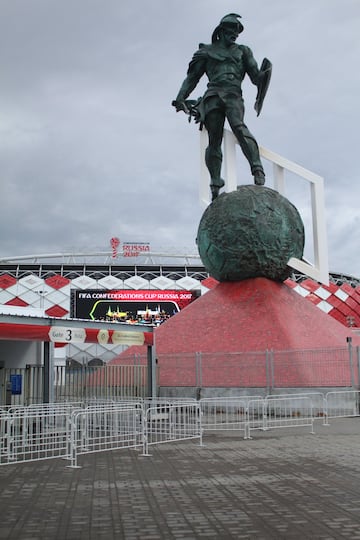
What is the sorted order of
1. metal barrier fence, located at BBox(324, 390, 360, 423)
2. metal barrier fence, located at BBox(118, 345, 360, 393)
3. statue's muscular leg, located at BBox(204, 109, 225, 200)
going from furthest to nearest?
statue's muscular leg, located at BBox(204, 109, 225, 200) → metal barrier fence, located at BBox(118, 345, 360, 393) → metal barrier fence, located at BBox(324, 390, 360, 423)

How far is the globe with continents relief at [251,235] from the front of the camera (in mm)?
18016

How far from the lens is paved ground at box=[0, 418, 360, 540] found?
4.83 m

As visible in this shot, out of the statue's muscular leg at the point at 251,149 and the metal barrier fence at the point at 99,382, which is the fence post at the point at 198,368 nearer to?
the metal barrier fence at the point at 99,382

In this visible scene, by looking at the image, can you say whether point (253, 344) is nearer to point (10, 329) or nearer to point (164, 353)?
point (164, 353)

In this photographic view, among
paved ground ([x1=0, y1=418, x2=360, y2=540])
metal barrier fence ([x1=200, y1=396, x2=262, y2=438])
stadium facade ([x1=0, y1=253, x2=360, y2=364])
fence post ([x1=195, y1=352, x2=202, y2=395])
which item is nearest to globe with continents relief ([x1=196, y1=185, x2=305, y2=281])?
fence post ([x1=195, y1=352, x2=202, y2=395])

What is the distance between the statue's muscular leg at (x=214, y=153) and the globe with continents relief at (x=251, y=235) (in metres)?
1.57

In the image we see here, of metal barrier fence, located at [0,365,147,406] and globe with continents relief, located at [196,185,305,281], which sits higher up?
globe with continents relief, located at [196,185,305,281]

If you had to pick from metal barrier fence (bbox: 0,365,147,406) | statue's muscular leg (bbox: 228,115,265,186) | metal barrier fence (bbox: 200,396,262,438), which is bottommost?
metal barrier fence (bbox: 200,396,262,438)

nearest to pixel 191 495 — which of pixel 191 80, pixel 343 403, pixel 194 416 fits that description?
pixel 194 416

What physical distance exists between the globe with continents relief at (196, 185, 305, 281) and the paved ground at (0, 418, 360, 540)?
29.7 feet

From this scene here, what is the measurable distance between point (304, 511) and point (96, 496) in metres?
2.09

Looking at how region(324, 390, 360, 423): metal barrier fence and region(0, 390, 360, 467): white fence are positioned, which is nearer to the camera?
region(0, 390, 360, 467): white fence

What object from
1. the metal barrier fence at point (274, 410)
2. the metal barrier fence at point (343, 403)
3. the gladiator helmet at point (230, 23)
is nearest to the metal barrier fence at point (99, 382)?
the metal barrier fence at point (274, 410)

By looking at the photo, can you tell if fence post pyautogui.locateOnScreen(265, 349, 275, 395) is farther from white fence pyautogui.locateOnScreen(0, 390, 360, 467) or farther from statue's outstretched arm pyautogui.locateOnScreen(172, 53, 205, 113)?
statue's outstretched arm pyautogui.locateOnScreen(172, 53, 205, 113)
